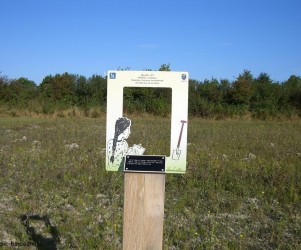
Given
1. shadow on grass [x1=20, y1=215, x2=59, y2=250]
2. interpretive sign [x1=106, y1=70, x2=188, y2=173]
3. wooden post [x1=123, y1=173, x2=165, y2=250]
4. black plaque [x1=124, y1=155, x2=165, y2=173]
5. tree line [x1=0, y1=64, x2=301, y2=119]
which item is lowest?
shadow on grass [x1=20, y1=215, x2=59, y2=250]

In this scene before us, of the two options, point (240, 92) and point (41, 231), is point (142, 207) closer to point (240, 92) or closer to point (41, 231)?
point (41, 231)

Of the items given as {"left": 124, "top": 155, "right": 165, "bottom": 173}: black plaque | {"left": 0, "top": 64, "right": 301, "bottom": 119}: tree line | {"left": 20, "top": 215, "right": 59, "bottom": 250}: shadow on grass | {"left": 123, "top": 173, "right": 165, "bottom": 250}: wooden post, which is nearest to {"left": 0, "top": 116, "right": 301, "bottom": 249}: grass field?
{"left": 20, "top": 215, "right": 59, "bottom": 250}: shadow on grass

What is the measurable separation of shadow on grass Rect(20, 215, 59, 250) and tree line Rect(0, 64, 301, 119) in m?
A: 19.4

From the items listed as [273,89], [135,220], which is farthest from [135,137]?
[273,89]

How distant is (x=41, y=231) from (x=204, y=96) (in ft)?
75.8

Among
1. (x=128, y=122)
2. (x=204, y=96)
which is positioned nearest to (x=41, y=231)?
(x=128, y=122)

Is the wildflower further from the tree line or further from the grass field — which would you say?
the tree line

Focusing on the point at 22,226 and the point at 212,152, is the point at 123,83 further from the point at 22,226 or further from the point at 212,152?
the point at 212,152

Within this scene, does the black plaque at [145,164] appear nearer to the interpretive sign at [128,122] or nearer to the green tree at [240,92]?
the interpretive sign at [128,122]

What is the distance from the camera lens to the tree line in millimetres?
24906

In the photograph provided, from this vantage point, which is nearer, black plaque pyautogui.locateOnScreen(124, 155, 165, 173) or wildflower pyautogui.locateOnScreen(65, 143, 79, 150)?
black plaque pyautogui.locateOnScreen(124, 155, 165, 173)

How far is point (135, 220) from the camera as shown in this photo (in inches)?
111

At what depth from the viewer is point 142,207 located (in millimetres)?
2814

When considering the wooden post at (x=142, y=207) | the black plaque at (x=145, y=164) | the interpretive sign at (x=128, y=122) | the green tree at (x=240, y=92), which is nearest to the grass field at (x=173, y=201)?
the interpretive sign at (x=128, y=122)
